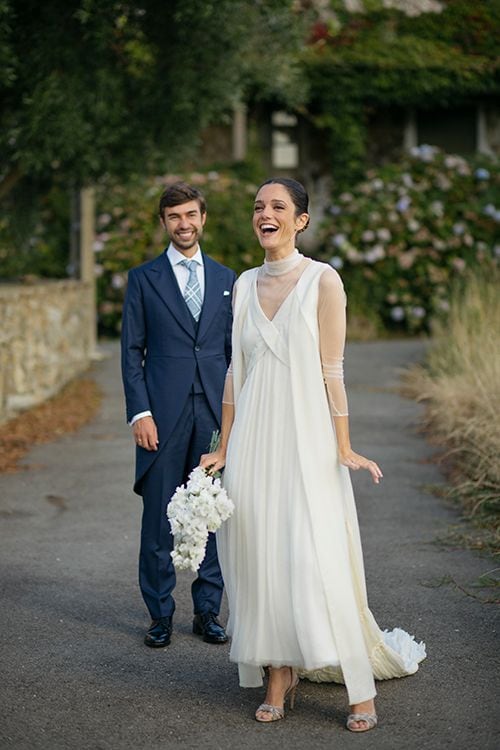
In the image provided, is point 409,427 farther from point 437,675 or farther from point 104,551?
point 437,675

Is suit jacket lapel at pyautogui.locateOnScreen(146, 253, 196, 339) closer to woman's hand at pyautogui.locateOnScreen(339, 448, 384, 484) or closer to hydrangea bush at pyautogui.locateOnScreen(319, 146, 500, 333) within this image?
woman's hand at pyautogui.locateOnScreen(339, 448, 384, 484)

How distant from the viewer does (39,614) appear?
591cm

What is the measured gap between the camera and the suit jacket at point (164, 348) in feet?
18.1

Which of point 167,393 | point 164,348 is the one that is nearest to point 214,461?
point 167,393

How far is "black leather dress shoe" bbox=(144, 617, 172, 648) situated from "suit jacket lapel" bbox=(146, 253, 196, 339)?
Answer: 52.2 inches

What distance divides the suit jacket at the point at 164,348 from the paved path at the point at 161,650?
88 cm

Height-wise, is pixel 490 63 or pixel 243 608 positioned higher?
pixel 490 63

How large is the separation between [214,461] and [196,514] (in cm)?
40

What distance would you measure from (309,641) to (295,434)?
2.43 ft

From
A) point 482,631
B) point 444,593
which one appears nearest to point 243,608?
point 482,631

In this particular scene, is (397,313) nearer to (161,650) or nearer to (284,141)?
(284,141)

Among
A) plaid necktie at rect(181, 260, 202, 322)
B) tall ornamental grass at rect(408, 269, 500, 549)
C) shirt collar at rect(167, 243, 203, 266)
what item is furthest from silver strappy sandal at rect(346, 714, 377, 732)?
tall ornamental grass at rect(408, 269, 500, 549)

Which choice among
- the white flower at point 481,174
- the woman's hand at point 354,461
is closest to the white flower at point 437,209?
the white flower at point 481,174

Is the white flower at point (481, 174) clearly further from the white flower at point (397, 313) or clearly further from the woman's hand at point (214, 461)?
the woman's hand at point (214, 461)
